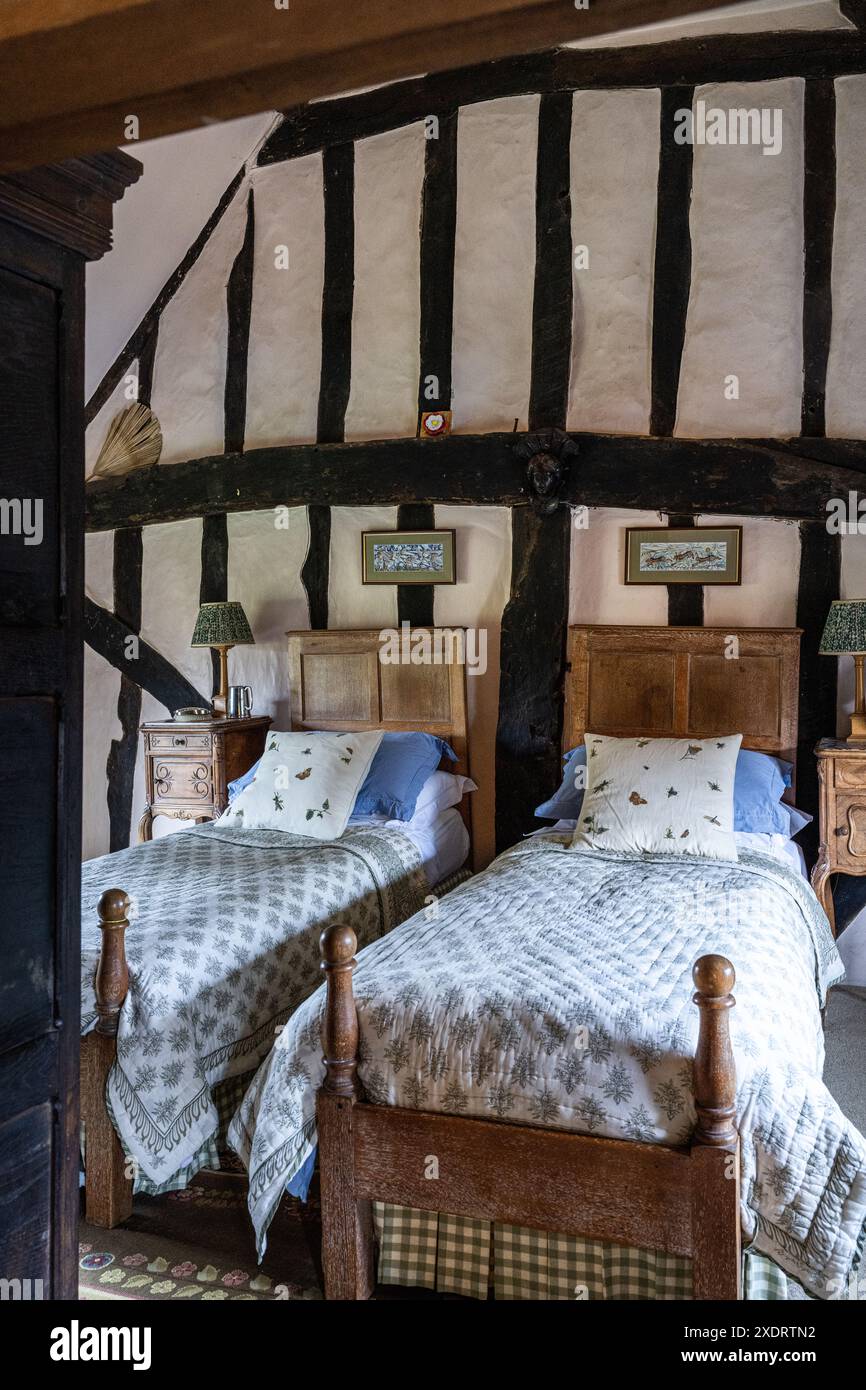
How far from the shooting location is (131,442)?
5.15 meters

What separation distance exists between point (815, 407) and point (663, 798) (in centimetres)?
177

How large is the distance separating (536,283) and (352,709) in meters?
2.08

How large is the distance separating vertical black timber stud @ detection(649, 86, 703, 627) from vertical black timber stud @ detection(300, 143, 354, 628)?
1433 mm

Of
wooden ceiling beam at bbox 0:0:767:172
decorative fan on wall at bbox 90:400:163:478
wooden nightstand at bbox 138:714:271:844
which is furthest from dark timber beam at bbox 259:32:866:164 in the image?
wooden ceiling beam at bbox 0:0:767:172

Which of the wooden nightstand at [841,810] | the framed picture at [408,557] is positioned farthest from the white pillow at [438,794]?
the wooden nightstand at [841,810]

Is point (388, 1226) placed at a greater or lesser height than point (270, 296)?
lesser

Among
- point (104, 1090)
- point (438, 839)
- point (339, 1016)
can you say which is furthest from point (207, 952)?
point (438, 839)

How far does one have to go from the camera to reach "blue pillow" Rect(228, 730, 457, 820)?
403 centimetres

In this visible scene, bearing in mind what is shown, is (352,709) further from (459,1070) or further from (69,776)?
(69,776)

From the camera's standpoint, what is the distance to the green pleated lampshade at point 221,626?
182 inches

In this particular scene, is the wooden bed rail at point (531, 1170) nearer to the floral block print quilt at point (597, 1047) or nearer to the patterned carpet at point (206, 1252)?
the floral block print quilt at point (597, 1047)

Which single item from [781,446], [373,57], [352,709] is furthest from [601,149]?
[373,57]

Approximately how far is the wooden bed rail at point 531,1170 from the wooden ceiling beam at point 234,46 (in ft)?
4.79

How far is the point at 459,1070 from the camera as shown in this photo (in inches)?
78.8
